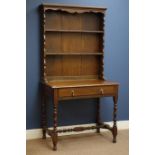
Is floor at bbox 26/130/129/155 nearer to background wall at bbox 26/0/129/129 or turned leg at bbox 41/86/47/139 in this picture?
turned leg at bbox 41/86/47/139

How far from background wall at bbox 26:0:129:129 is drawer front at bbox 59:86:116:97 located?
1.85ft

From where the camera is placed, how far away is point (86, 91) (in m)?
3.52

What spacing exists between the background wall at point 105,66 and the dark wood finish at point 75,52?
4.5 inches

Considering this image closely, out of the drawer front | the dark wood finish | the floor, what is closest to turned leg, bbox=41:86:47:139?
the dark wood finish

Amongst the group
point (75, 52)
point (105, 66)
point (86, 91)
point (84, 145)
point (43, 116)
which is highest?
point (75, 52)

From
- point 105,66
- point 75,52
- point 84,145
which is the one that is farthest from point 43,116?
point 105,66

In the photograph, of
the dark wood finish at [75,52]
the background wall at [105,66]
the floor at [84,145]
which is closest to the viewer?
the floor at [84,145]

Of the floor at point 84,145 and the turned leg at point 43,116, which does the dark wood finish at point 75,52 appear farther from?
the floor at point 84,145

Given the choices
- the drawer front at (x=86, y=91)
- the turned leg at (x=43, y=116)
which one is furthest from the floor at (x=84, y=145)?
the drawer front at (x=86, y=91)

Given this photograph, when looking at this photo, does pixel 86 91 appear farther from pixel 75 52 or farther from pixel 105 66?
pixel 105 66

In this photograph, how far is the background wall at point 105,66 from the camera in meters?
3.81

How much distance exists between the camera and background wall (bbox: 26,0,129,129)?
3807 millimetres

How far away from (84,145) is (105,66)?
4.11ft
